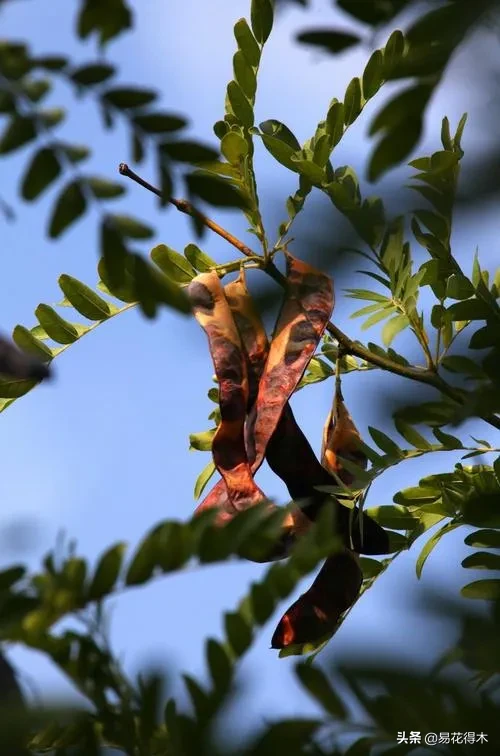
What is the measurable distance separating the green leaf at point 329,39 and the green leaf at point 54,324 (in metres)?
1.38

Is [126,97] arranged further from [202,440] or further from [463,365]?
[202,440]

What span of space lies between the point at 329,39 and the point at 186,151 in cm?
20

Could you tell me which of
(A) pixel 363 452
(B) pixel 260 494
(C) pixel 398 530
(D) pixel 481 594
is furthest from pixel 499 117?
(C) pixel 398 530

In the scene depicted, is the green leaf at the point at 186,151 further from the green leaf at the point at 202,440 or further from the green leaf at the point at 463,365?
the green leaf at the point at 202,440

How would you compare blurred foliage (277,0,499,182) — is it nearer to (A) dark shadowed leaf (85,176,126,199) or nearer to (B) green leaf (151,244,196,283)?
(A) dark shadowed leaf (85,176,126,199)

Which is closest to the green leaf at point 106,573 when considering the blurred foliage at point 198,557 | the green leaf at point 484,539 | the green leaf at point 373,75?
the blurred foliage at point 198,557

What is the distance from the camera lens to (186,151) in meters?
1.28

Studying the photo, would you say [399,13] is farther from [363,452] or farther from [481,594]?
[363,452]

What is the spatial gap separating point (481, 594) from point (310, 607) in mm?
615

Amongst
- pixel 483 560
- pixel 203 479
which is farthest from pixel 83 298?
pixel 483 560

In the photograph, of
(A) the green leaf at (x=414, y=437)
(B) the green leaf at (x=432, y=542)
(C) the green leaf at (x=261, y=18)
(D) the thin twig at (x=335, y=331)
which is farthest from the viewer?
(C) the green leaf at (x=261, y=18)

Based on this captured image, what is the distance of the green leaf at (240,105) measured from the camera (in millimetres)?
2311

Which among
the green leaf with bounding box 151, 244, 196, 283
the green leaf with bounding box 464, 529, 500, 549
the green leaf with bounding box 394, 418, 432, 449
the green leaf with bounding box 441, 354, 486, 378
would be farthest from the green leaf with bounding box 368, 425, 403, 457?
the green leaf with bounding box 151, 244, 196, 283

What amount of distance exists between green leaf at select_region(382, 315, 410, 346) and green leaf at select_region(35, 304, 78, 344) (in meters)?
0.58
